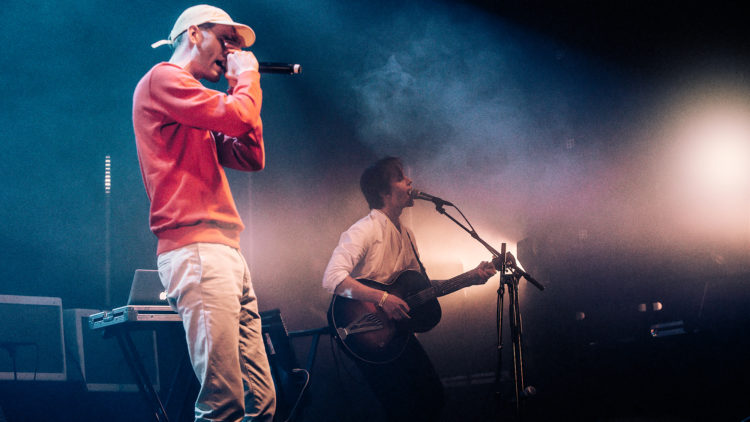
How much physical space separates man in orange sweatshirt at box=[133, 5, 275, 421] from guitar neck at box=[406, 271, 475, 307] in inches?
71.1

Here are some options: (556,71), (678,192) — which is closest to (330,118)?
(556,71)

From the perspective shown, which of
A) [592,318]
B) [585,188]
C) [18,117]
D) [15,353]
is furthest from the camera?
[585,188]

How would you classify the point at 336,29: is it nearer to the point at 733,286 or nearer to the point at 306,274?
the point at 306,274

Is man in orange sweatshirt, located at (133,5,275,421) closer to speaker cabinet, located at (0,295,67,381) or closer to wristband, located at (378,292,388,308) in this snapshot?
wristband, located at (378,292,388,308)

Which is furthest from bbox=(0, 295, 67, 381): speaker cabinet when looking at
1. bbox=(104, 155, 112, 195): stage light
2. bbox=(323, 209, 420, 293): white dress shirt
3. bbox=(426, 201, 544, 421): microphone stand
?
bbox=(426, 201, 544, 421): microphone stand

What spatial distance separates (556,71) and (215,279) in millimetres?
4019

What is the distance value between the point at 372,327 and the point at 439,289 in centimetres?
54

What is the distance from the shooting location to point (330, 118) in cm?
428

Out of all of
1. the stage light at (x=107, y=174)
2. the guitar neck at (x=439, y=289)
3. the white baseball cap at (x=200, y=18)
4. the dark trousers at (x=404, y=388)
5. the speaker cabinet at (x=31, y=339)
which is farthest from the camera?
the stage light at (x=107, y=174)

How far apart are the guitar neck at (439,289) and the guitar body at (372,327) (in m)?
0.03

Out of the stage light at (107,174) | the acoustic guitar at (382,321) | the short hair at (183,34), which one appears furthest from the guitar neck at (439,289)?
the stage light at (107,174)

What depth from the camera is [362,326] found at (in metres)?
3.45

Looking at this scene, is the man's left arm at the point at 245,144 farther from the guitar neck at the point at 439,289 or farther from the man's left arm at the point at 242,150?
the guitar neck at the point at 439,289

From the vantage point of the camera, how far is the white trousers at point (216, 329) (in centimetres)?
162
